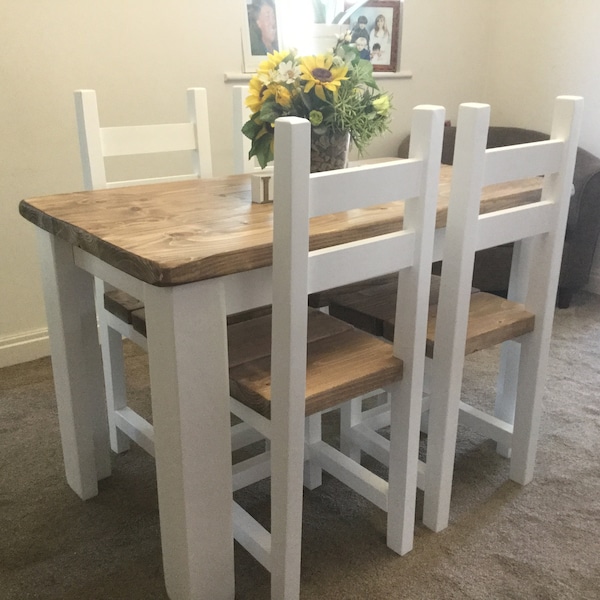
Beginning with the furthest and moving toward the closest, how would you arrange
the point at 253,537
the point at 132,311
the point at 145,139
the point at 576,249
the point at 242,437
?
the point at 576,249 → the point at 145,139 → the point at 242,437 → the point at 132,311 → the point at 253,537

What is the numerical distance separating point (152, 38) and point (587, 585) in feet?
7.67

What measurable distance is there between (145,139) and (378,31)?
5.97 feet

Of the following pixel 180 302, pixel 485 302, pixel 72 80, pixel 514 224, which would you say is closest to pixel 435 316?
pixel 485 302

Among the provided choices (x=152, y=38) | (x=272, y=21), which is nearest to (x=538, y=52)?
(x=272, y=21)

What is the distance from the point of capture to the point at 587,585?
57.2 inches

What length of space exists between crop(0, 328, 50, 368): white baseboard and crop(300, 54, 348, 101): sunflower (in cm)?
167

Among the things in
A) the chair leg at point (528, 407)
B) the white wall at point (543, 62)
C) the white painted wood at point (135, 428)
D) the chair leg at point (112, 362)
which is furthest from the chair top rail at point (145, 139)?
the white wall at point (543, 62)

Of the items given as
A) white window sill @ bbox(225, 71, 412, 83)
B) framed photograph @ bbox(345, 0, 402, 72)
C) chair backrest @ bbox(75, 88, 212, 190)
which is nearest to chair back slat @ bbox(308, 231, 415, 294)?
chair backrest @ bbox(75, 88, 212, 190)

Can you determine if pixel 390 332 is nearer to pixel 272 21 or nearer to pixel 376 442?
pixel 376 442

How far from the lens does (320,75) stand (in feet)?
4.80

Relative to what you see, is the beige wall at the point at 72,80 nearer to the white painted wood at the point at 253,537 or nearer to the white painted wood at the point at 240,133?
the white painted wood at the point at 240,133

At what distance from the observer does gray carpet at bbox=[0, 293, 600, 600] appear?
1.45 m

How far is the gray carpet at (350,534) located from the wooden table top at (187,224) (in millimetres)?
754

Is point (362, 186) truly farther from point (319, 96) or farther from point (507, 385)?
point (507, 385)
